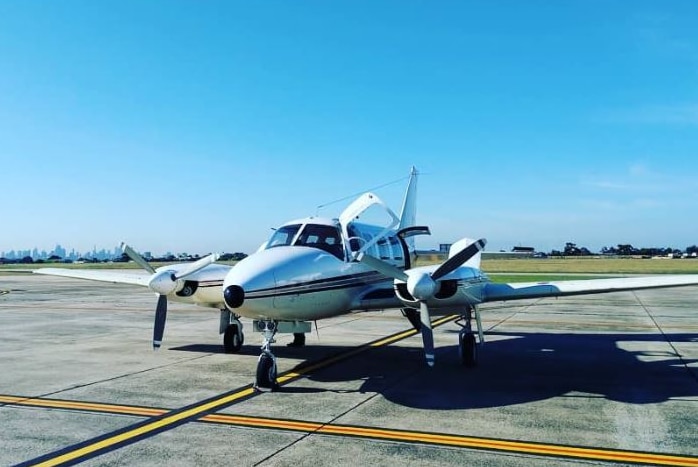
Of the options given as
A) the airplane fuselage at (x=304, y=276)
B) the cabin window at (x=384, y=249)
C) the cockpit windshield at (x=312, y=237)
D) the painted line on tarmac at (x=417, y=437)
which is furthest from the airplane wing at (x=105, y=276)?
the painted line on tarmac at (x=417, y=437)

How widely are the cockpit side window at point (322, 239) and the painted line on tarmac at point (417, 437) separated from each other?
4.76 m

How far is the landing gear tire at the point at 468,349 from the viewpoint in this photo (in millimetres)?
13102

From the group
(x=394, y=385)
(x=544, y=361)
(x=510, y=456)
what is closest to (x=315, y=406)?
(x=394, y=385)

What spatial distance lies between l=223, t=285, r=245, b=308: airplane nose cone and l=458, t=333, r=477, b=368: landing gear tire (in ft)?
18.3

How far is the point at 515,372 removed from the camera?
493 inches

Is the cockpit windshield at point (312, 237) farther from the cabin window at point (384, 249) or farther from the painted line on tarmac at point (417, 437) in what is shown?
the painted line on tarmac at point (417, 437)

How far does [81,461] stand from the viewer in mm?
6645

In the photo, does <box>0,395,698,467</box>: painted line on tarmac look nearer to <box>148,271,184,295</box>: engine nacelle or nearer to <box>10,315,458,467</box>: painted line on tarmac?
<box>10,315,458,467</box>: painted line on tarmac

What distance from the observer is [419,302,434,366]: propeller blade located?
10866mm

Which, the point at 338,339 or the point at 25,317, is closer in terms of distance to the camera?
the point at 338,339

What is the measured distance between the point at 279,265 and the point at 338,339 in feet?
24.3

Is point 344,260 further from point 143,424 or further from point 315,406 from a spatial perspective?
point 143,424

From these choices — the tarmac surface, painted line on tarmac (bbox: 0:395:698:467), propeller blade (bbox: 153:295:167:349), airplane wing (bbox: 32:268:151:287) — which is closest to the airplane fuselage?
the tarmac surface

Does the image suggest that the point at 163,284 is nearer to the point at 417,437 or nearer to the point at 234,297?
the point at 234,297
